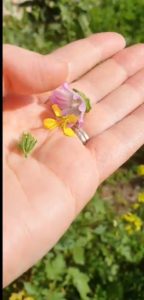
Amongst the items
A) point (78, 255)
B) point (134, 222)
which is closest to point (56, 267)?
point (78, 255)

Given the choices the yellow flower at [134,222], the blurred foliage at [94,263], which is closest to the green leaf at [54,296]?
the blurred foliage at [94,263]

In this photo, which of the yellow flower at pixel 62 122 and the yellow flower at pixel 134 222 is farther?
the yellow flower at pixel 134 222

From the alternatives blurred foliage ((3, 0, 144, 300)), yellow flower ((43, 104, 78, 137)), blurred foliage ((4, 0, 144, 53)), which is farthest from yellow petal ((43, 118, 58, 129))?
blurred foliage ((4, 0, 144, 53))

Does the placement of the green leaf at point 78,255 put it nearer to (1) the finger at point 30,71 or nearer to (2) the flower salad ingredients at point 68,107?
→ (2) the flower salad ingredients at point 68,107

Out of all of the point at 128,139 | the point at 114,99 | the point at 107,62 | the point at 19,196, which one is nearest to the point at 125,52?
the point at 107,62

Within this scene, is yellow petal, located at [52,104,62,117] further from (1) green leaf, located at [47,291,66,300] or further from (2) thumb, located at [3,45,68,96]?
(1) green leaf, located at [47,291,66,300]
